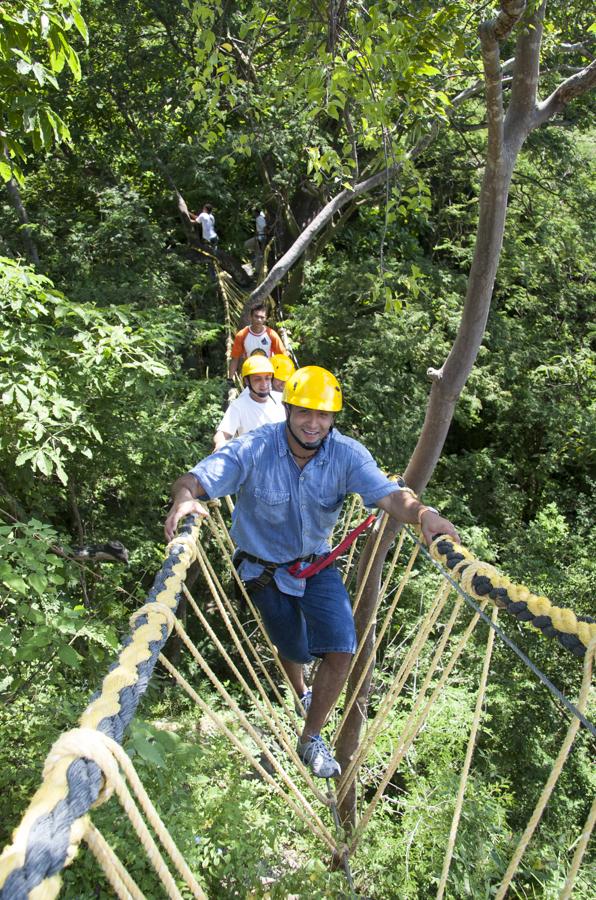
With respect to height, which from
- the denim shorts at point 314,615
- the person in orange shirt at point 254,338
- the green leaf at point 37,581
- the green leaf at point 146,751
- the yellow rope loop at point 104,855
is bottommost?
the green leaf at point 146,751

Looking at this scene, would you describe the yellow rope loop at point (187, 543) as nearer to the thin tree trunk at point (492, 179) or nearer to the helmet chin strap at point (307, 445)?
the helmet chin strap at point (307, 445)

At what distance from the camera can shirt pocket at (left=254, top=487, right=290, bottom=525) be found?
227cm

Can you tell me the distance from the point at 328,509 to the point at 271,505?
0.18 metres

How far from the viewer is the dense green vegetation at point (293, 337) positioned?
106 inches

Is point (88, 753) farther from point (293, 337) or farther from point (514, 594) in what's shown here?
point (293, 337)

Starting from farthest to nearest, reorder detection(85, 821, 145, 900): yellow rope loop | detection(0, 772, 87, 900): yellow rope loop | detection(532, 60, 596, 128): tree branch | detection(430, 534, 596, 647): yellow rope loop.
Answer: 1. detection(532, 60, 596, 128): tree branch
2. detection(430, 534, 596, 647): yellow rope loop
3. detection(85, 821, 145, 900): yellow rope loop
4. detection(0, 772, 87, 900): yellow rope loop

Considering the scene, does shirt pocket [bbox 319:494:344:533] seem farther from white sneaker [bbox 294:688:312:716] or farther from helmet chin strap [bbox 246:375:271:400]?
helmet chin strap [bbox 246:375:271:400]

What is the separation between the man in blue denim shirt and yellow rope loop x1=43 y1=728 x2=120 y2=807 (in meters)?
1.34

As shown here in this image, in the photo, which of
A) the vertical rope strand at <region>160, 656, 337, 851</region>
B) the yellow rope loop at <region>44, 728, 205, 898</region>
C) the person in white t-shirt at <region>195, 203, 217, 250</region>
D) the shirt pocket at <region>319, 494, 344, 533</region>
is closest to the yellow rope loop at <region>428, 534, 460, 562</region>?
the shirt pocket at <region>319, 494, 344, 533</region>

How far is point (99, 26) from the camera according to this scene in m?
8.11

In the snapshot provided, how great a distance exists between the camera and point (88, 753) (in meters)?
0.79

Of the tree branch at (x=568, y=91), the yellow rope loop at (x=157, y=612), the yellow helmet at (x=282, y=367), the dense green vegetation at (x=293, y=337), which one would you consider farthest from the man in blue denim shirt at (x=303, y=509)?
the yellow helmet at (x=282, y=367)

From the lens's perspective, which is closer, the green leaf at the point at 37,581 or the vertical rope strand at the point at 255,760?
the vertical rope strand at the point at 255,760

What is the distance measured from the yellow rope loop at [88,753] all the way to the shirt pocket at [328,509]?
1.52 metres
